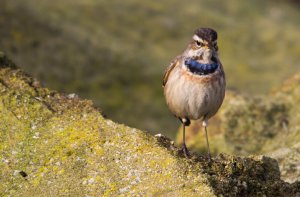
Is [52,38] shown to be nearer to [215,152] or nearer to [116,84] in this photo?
[116,84]

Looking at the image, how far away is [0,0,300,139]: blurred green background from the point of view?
61.5 feet

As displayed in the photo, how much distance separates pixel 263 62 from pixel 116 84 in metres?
7.28

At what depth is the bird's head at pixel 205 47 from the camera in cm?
880

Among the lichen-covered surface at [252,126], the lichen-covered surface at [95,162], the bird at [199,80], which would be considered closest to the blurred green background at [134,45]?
the lichen-covered surface at [252,126]

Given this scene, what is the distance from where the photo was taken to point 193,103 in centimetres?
878

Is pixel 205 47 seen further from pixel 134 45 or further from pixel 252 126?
pixel 134 45

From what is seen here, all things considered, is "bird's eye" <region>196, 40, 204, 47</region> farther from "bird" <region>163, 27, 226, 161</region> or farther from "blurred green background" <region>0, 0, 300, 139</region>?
"blurred green background" <region>0, 0, 300, 139</region>

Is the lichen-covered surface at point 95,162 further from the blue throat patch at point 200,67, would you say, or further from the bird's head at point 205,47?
the bird's head at point 205,47

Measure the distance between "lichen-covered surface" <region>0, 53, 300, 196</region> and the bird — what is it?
33.0 inches

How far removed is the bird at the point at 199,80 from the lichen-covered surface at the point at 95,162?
33.0 inches

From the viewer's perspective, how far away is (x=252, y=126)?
1165cm

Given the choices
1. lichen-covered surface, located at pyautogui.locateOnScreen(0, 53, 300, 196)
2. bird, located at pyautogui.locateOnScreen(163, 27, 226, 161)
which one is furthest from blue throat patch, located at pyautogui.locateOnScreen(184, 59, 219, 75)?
lichen-covered surface, located at pyautogui.locateOnScreen(0, 53, 300, 196)

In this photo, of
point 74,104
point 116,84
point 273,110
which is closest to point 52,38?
point 116,84

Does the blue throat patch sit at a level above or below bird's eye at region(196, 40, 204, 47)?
below
